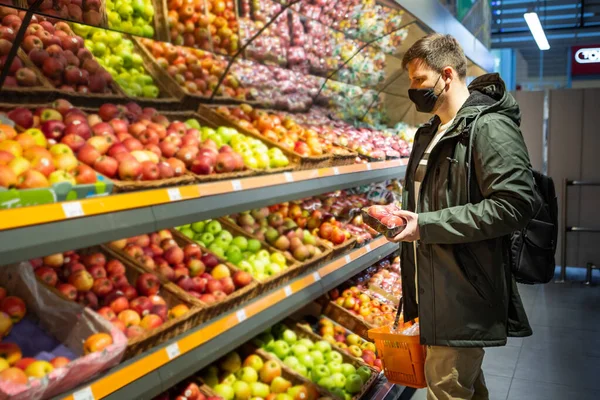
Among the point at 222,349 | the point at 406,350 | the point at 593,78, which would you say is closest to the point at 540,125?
the point at 406,350

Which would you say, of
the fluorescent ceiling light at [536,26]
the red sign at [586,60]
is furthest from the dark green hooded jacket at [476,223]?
the red sign at [586,60]

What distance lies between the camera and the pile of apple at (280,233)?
316 centimetres

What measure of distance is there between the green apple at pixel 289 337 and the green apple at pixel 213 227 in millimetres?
689

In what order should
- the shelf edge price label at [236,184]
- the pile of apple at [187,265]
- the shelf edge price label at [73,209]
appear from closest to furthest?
the shelf edge price label at [73,209]
the shelf edge price label at [236,184]
the pile of apple at [187,265]

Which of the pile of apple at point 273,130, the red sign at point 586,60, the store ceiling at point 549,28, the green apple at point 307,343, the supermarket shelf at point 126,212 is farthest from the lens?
the store ceiling at point 549,28

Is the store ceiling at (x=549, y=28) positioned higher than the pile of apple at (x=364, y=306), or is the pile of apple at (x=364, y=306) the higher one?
the store ceiling at (x=549, y=28)

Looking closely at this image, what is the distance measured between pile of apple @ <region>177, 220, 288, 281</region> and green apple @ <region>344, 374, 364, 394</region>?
26.3 inches

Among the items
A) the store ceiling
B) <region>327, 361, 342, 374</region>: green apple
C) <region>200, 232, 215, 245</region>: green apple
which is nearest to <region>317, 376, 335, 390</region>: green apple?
<region>327, 361, 342, 374</region>: green apple

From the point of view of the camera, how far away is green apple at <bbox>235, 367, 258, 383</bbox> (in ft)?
8.87

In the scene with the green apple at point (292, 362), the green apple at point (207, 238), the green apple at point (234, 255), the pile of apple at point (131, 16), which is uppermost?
the pile of apple at point (131, 16)

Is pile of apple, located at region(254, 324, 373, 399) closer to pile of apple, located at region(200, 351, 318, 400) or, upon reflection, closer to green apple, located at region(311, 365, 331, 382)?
green apple, located at region(311, 365, 331, 382)

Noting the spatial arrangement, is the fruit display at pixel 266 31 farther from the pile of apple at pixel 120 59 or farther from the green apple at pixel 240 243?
the green apple at pixel 240 243

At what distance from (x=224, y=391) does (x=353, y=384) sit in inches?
27.9

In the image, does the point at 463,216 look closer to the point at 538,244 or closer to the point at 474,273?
the point at 474,273
